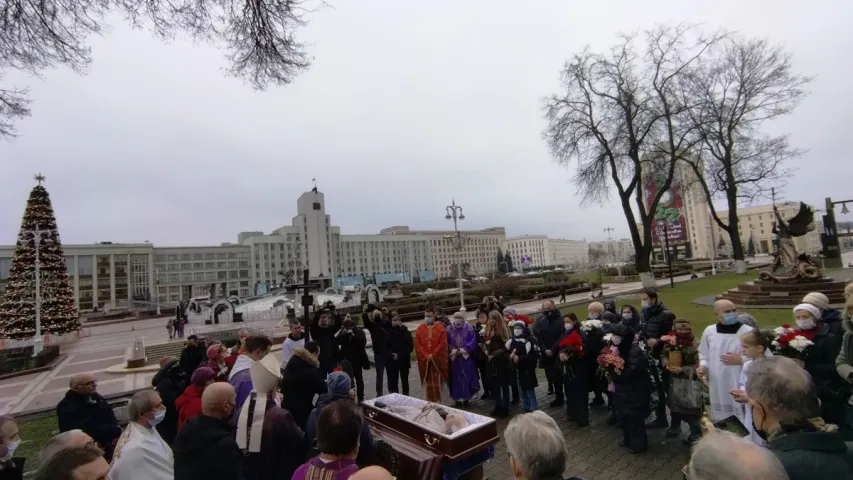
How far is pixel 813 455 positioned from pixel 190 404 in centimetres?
461

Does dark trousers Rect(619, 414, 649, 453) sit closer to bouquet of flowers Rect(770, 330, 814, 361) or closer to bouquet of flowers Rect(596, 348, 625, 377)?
bouquet of flowers Rect(596, 348, 625, 377)

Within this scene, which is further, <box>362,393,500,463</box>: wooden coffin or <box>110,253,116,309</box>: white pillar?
<box>110,253,116,309</box>: white pillar

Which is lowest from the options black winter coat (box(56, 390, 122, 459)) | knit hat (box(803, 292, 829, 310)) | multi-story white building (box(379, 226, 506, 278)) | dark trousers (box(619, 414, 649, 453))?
dark trousers (box(619, 414, 649, 453))

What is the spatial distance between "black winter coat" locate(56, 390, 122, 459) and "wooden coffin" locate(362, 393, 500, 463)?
2575 millimetres

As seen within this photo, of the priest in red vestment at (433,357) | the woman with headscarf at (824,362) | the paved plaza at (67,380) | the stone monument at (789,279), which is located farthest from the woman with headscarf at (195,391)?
the stone monument at (789,279)

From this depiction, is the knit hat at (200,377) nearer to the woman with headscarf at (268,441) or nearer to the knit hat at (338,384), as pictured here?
the woman with headscarf at (268,441)

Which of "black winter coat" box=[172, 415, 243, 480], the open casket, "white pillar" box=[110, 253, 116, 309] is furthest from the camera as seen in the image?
"white pillar" box=[110, 253, 116, 309]

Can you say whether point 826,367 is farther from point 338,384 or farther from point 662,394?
point 338,384

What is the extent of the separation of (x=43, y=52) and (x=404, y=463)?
5.41 metres

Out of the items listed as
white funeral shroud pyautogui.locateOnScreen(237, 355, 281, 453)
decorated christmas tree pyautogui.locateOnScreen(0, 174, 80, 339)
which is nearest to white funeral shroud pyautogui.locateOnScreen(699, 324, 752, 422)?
white funeral shroud pyautogui.locateOnScreen(237, 355, 281, 453)

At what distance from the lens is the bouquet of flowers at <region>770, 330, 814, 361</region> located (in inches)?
147

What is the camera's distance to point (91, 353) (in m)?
19.9

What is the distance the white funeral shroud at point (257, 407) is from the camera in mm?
3131

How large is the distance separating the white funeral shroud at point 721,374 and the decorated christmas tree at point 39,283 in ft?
89.9
